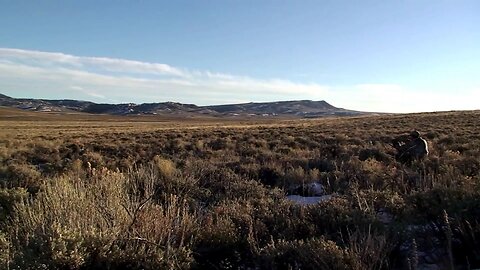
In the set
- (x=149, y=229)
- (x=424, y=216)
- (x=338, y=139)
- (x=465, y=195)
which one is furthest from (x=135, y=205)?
(x=338, y=139)

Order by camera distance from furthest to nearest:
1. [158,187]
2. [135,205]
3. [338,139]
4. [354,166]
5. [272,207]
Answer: [338,139], [354,166], [158,187], [272,207], [135,205]

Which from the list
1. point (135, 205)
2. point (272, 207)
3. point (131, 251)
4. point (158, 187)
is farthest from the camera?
point (158, 187)

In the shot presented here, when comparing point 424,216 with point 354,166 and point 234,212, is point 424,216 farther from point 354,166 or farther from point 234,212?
point 354,166

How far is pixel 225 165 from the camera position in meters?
12.9

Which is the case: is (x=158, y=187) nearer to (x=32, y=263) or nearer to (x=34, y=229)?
(x=34, y=229)

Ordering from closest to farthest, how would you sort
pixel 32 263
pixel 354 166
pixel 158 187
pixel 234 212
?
pixel 32 263 → pixel 234 212 → pixel 158 187 → pixel 354 166

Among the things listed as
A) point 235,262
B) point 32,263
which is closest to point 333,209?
point 235,262

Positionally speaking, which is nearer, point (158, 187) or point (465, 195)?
point (465, 195)

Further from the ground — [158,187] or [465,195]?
[465,195]

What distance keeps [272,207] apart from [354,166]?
5.21 m

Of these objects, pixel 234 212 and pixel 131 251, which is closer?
pixel 131 251

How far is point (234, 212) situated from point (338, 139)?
17.9 m

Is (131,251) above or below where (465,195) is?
below

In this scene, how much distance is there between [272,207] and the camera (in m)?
6.83
